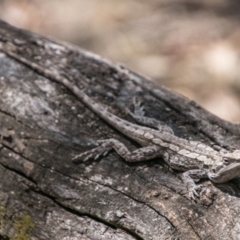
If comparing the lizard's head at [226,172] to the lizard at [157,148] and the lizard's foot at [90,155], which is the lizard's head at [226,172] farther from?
the lizard's foot at [90,155]

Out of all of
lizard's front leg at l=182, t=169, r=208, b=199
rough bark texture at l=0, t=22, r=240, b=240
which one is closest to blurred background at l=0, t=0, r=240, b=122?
rough bark texture at l=0, t=22, r=240, b=240

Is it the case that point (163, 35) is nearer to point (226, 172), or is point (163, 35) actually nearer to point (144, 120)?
point (144, 120)

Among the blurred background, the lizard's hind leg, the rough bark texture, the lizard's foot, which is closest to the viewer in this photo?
the rough bark texture

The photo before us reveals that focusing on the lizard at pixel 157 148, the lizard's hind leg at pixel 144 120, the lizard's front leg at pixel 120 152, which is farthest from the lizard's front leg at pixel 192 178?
the lizard's hind leg at pixel 144 120

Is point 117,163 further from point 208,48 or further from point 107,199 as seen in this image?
point 208,48

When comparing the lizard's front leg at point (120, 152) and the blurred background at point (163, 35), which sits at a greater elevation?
the blurred background at point (163, 35)

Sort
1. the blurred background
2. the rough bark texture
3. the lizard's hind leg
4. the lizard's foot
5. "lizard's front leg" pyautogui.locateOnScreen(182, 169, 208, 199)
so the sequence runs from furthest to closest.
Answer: the blurred background → the lizard's hind leg → the lizard's foot → "lizard's front leg" pyautogui.locateOnScreen(182, 169, 208, 199) → the rough bark texture

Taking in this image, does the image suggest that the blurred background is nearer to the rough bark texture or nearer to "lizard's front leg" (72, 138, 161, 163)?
the rough bark texture
